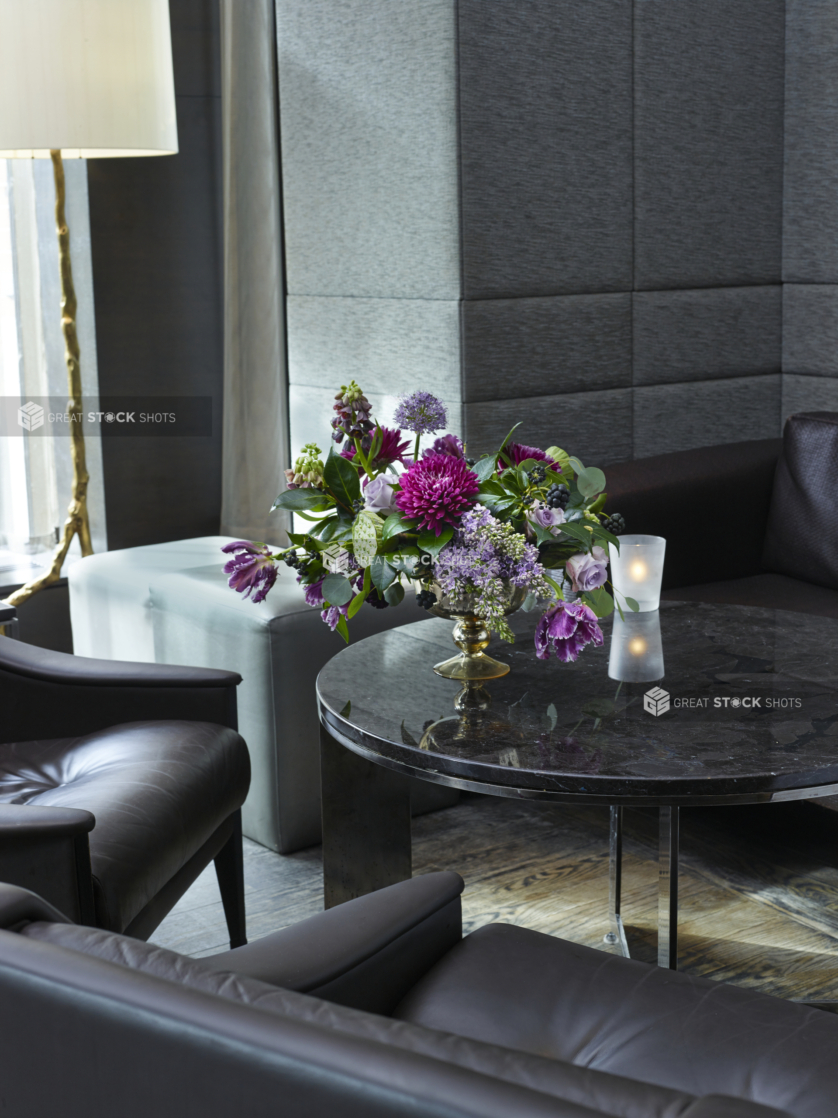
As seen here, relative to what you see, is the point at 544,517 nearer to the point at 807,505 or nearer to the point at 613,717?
the point at 613,717

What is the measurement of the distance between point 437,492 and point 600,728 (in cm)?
37

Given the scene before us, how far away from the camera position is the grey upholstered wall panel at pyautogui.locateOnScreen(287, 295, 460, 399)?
9.12 ft

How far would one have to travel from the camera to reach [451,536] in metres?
1.57

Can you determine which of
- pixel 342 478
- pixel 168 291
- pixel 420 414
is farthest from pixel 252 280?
pixel 342 478

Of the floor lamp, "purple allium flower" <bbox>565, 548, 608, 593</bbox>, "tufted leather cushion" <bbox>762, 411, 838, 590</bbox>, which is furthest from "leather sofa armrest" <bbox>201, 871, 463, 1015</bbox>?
the floor lamp

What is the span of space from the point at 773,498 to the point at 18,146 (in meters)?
1.89

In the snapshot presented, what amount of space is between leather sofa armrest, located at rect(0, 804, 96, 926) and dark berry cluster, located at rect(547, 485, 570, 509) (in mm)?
720

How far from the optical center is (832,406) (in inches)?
126

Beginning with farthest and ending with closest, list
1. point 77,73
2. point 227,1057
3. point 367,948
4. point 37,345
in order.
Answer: point 37,345 → point 77,73 → point 367,948 → point 227,1057

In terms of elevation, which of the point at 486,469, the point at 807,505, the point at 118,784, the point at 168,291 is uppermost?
the point at 168,291

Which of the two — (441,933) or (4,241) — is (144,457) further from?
(441,933)

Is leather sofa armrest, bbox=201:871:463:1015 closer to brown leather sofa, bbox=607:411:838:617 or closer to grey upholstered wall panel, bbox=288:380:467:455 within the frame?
brown leather sofa, bbox=607:411:838:617

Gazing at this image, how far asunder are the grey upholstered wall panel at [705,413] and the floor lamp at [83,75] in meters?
1.36

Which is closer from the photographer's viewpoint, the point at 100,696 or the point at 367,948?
the point at 367,948
